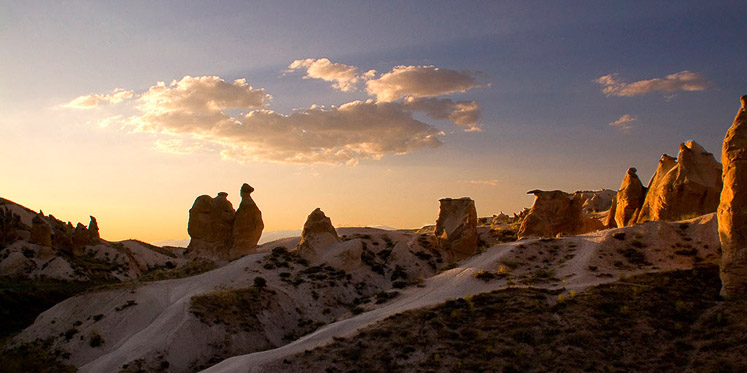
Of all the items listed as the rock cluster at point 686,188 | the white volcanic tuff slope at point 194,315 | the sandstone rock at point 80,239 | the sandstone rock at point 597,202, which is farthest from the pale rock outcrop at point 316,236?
the sandstone rock at point 597,202

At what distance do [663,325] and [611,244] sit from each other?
14.4 metres

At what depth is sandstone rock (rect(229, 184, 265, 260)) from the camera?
55.7 m

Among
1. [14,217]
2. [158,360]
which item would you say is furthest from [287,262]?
[14,217]

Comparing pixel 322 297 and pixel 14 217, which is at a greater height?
pixel 14 217

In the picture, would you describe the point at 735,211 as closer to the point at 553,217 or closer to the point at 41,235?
the point at 553,217

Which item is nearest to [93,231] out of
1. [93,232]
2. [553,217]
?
[93,232]

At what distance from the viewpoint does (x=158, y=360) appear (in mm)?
30594

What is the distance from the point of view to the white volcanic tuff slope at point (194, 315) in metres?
32.5

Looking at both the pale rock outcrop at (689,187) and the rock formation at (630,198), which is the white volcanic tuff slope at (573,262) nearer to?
the pale rock outcrop at (689,187)

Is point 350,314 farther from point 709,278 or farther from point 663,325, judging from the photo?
point 709,278

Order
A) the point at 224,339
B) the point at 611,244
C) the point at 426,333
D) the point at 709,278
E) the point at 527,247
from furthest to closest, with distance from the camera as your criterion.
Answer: the point at 527,247 < the point at 611,244 < the point at 224,339 < the point at 709,278 < the point at 426,333

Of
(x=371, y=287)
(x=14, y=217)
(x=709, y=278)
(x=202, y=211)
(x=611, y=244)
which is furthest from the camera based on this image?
(x=14, y=217)

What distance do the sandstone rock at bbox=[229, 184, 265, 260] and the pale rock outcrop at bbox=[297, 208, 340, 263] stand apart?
7.16 meters

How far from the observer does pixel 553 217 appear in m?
51.5
